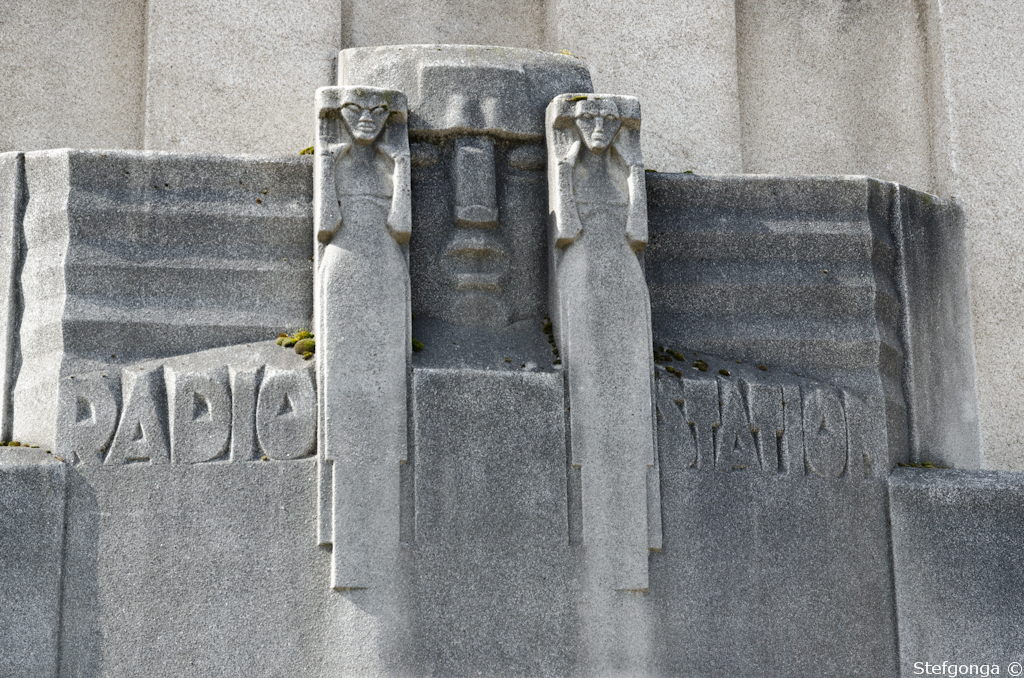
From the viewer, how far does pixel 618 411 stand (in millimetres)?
11977

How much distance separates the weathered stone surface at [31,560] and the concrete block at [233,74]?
355 centimetres

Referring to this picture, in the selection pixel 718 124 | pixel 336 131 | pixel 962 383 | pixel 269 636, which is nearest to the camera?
pixel 269 636

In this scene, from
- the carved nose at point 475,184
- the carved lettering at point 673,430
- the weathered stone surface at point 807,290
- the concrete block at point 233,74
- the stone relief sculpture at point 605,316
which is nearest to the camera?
the stone relief sculpture at point 605,316

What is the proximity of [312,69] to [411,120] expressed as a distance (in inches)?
78.9

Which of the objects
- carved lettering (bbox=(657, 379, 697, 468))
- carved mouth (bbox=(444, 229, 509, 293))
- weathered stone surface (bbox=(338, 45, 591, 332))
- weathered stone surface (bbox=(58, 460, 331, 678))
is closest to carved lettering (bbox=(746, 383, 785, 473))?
carved lettering (bbox=(657, 379, 697, 468))

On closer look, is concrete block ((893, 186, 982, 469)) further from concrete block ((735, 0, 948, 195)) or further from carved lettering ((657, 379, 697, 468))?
carved lettering ((657, 379, 697, 468))

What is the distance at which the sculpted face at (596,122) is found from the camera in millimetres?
12414

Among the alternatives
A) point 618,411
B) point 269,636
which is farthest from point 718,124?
point 269,636

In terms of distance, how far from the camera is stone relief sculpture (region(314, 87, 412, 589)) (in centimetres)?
1152

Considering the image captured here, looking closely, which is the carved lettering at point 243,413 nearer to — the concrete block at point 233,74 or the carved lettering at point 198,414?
the carved lettering at point 198,414

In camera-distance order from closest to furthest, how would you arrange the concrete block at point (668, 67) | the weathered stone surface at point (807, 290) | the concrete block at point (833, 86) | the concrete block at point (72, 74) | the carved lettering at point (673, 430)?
the carved lettering at point (673, 430) → the weathered stone surface at point (807, 290) → the concrete block at point (72, 74) → the concrete block at point (668, 67) → the concrete block at point (833, 86)

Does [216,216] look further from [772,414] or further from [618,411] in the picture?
[772,414]

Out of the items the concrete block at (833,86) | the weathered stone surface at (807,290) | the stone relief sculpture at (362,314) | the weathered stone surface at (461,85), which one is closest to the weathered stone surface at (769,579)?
the weathered stone surface at (807,290)

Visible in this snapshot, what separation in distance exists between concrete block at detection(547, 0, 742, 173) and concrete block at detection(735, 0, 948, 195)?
0.33 m
